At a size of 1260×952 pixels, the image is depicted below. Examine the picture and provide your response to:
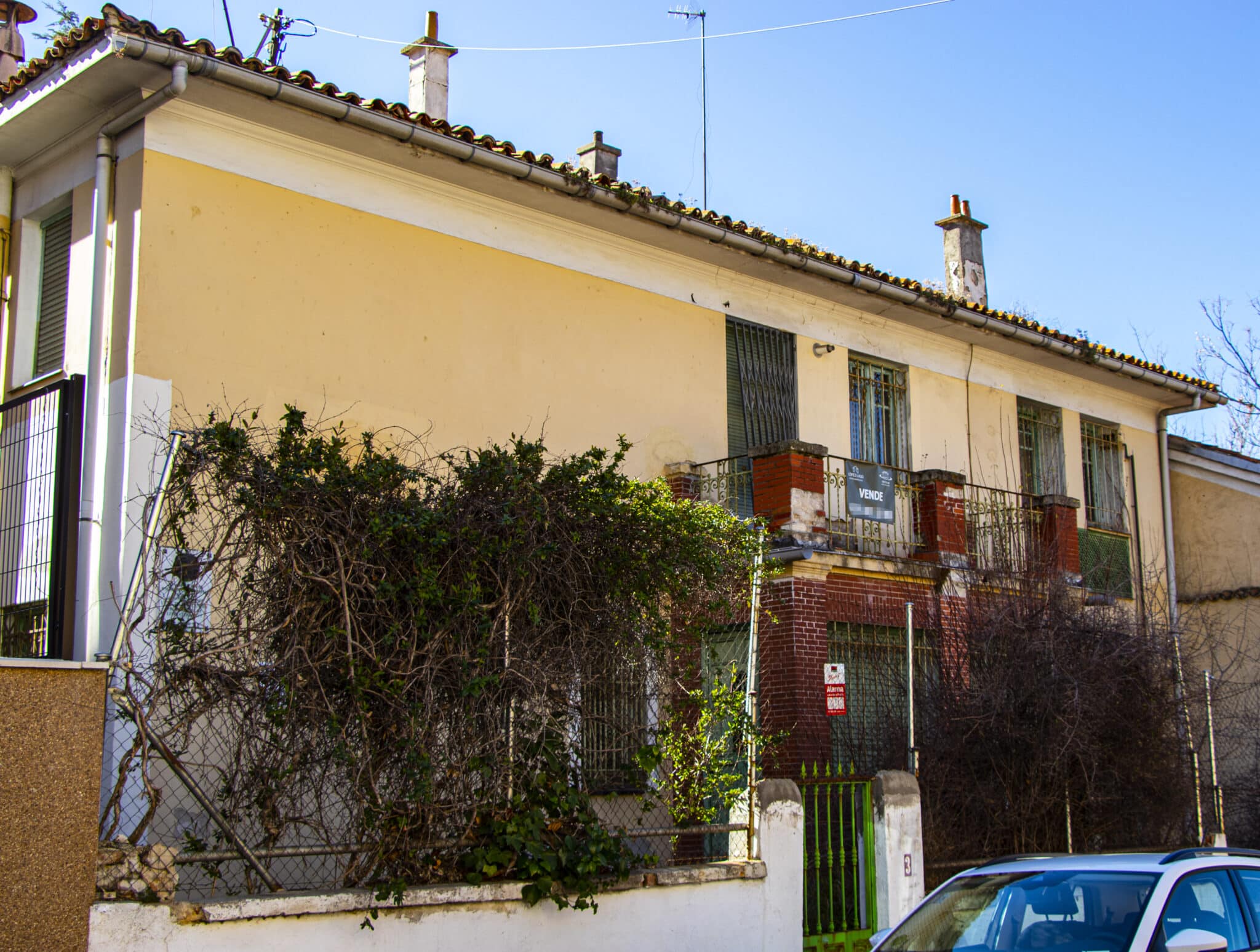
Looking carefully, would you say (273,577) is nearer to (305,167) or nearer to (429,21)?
(305,167)

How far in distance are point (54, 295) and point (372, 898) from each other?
707 cm

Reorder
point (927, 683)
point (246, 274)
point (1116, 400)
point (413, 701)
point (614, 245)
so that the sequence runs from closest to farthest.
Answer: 1. point (413, 701)
2. point (246, 274)
3. point (927, 683)
4. point (614, 245)
5. point (1116, 400)

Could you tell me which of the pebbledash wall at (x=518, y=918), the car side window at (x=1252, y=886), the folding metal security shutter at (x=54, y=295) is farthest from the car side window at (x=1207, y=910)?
the folding metal security shutter at (x=54, y=295)

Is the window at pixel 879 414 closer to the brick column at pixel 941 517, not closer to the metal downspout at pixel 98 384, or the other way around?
the brick column at pixel 941 517

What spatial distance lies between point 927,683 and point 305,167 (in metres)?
7.43

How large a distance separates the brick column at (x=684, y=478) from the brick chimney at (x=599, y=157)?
4010 mm

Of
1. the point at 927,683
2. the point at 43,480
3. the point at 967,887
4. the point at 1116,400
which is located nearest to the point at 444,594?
the point at 43,480

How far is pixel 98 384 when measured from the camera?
34.3 feet

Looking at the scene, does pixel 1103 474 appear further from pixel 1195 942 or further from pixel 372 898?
pixel 372 898

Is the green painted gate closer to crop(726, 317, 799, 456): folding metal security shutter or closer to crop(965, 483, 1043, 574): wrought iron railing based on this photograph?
crop(965, 483, 1043, 574): wrought iron railing

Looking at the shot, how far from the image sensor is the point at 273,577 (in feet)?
23.5

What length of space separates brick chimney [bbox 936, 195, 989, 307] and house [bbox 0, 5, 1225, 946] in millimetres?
2406

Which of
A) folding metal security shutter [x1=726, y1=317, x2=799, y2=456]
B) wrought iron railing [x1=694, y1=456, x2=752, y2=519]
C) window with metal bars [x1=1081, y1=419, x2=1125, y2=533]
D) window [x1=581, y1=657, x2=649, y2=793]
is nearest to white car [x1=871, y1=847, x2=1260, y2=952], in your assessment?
window [x1=581, y1=657, x2=649, y2=793]

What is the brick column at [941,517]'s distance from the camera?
1455cm
